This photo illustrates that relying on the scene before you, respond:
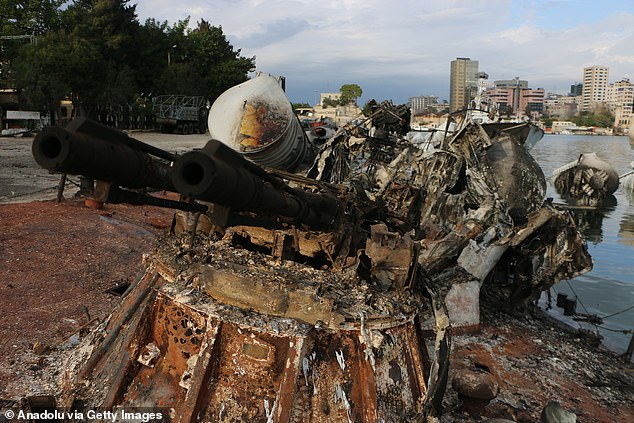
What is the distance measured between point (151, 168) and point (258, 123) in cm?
901

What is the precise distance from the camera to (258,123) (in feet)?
39.0

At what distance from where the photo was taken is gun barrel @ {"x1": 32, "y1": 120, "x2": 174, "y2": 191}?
248 centimetres

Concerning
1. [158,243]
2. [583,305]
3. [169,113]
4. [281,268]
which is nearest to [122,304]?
[158,243]

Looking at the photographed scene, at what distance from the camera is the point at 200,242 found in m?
4.41

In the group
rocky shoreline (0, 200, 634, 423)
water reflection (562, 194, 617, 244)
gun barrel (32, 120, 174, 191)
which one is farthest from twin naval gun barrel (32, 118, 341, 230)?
water reflection (562, 194, 617, 244)

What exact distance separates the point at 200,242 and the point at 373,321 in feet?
5.27

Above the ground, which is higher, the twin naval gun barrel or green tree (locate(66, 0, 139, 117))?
green tree (locate(66, 0, 139, 117))

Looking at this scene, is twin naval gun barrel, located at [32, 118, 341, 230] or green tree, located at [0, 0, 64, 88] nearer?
twin naval gun barrel, located at [32, 118, 341, 230]

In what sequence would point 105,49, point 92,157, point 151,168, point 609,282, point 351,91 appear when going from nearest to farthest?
point 92,157 → point 151,168 → point 609,282 → point 105,49 → point 351,91

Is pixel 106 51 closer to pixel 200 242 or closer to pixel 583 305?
pixel 583 305

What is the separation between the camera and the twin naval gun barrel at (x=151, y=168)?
248 centimetres

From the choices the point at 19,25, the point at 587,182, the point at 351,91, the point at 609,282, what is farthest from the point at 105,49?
the point at 351,91

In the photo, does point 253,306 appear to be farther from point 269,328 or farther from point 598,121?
point 598,121

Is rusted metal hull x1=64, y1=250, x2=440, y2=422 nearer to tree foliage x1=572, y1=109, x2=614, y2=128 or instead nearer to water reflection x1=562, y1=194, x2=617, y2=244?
water reflection x1=562, y1=194, x2=617, y2=244
